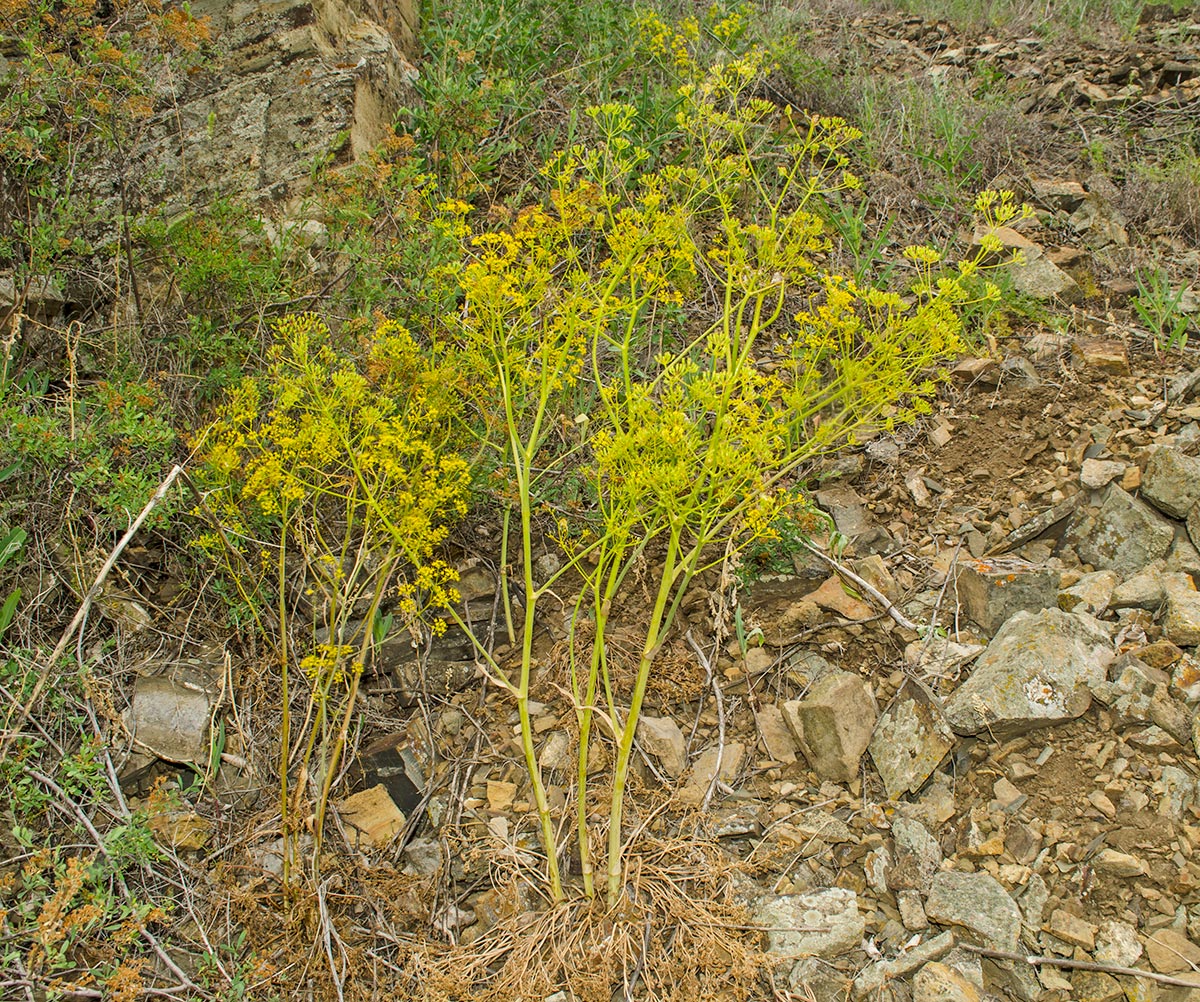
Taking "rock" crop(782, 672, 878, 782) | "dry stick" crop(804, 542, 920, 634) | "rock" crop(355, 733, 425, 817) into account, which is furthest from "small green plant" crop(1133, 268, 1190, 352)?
"rock" crop(355, 733, 425, 817)

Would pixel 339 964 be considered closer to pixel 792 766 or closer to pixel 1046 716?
pixel 792 766

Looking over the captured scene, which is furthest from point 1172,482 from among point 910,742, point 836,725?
point 836,725

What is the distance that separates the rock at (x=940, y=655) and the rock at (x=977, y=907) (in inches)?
24.0

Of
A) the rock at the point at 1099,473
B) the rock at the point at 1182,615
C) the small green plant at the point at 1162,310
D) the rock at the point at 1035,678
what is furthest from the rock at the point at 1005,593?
the small green plant at the point at 1162,310

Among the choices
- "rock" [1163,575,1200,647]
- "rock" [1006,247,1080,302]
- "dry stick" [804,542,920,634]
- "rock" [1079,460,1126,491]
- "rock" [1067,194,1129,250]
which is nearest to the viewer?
"rock" [1163,575,1200,647]

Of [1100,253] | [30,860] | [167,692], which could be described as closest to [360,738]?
[167,692]

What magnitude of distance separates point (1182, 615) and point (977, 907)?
1.09m

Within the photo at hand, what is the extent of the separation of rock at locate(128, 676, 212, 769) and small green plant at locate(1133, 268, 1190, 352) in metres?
3.83

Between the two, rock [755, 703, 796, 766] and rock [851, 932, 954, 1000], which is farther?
rock [755, 703, 796, 766]

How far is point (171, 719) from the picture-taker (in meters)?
2.61

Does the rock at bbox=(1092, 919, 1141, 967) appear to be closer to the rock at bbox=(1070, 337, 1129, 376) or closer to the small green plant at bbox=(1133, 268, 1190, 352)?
the rock at bbox=(1070, 337, 1129, 376)

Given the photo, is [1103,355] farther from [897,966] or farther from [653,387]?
[897,966]

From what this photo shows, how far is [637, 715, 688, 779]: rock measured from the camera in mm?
2531

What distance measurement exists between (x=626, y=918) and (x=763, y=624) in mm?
1063
